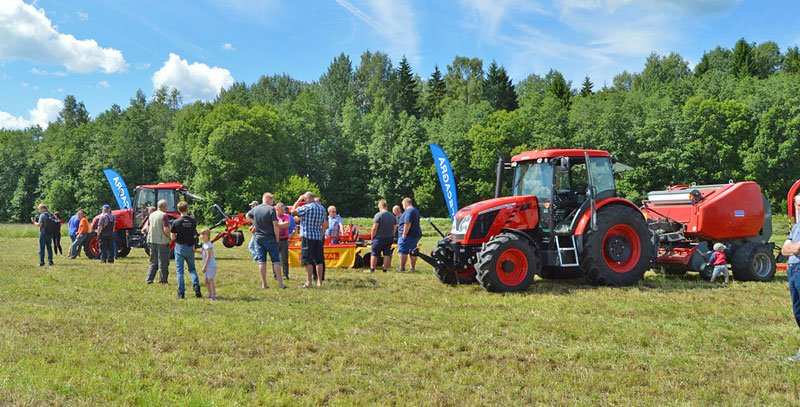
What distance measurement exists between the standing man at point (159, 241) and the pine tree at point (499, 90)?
50277mm

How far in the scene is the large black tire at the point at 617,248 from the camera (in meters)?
10.1

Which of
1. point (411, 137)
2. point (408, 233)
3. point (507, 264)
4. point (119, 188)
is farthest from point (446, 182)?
point (411, 137)

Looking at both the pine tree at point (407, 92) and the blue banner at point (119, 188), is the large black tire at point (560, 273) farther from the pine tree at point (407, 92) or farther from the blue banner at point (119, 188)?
the pine tree at point (407, 92)

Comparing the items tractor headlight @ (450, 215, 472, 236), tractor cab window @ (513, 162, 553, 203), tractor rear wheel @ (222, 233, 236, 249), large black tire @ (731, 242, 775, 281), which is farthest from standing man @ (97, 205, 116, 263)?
large black tire @ (731, 242, 775, 281)

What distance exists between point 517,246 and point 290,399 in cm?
575

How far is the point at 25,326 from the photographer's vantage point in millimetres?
7098

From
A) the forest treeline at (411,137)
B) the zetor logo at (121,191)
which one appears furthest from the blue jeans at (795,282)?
the forest treeline at (411,137)

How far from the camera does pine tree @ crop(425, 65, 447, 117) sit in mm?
64925

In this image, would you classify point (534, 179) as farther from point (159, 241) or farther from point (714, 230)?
point (159, 241)

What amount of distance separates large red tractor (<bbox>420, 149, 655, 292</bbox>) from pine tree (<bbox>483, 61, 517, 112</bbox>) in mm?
48969

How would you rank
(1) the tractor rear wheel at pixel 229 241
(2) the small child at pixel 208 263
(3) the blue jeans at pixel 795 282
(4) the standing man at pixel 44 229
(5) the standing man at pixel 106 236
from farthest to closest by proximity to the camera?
(1) the tractor rear wheel at pixel 229 241, (5) the standing man at pixel 106 236, (4) the standing man at pixel 44 229, (2) the small child at pixel 208 263, (3) the blue jeans at pixel 795 282

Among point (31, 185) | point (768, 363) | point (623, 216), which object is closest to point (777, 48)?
point (623, 216)

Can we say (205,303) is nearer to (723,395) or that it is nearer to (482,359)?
(482,359)

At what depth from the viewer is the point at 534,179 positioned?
10703 millimetres
